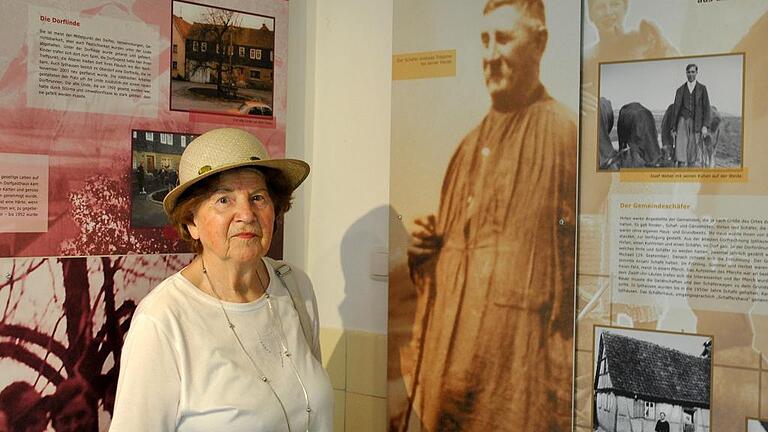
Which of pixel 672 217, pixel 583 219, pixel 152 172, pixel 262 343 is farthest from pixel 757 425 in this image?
pixel 152 172

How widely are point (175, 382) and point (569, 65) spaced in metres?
1.13

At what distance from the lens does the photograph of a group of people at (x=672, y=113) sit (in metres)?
1.76

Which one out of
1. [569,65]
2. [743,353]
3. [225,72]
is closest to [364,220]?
[225,72]

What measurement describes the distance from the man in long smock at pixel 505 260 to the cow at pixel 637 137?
117 mm

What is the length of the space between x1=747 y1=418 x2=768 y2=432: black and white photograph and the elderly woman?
91cm

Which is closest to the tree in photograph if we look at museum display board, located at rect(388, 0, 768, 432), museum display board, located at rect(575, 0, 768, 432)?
museum display board, located at rect(388, 0, 768, 432)

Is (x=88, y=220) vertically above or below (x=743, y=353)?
above

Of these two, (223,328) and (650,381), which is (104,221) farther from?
(650,381)

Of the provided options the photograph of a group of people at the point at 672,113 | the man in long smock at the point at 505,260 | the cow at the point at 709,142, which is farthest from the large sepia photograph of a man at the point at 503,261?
the cow at the point at 709,142

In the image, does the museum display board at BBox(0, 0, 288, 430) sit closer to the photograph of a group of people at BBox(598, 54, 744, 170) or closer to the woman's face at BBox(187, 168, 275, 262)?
the woman's face at BBox(187, 168, 275, 262)

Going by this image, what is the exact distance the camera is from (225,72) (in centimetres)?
220

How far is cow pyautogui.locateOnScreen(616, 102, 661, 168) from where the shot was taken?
184cm

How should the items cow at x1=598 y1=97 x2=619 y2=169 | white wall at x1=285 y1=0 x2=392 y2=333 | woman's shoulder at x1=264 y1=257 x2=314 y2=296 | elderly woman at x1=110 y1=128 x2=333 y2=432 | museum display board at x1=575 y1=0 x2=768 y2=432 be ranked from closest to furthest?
elderly woman at x1=110 y1=128 x2=333 y2=432 < museum display board at x1=575 y1=0 x2=768 y2=432 < cow at x1=598 y1=97 x2=619 y2=169 < woman's shoulder at x1=264 y1=257 x2=314 y2=296 < white wall at x1=285 y1=0 x2=392 y2=333

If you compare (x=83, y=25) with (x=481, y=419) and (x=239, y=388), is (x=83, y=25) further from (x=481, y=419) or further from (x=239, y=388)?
(x=481, y=419)
